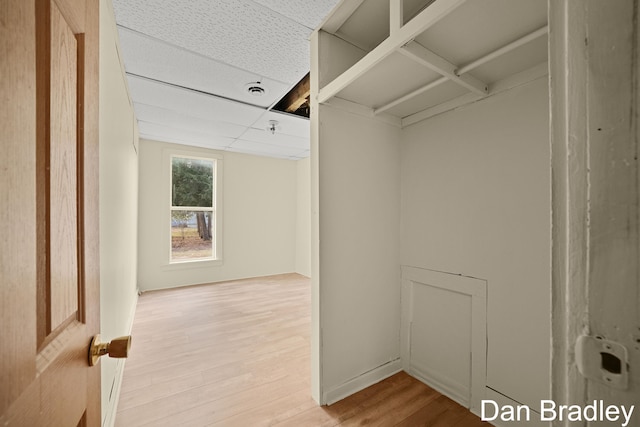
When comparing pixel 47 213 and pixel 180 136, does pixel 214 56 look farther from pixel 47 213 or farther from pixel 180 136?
pixel 180 136

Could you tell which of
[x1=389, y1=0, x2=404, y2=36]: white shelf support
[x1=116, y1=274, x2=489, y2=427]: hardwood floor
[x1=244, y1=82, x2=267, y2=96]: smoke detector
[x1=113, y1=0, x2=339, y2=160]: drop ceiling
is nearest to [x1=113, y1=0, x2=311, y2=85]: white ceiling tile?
[x1=113, y1=0, x2=339, y2=160]: drop ceiling

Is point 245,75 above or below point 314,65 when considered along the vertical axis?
above

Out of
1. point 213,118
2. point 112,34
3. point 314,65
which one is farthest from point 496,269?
point 213,118

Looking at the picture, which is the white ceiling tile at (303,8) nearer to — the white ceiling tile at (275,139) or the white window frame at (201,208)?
the white ceiling tile at (275,139)

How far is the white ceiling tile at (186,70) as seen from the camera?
1.81 m

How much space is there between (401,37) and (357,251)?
4.15 feet

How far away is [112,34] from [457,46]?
1895 mm

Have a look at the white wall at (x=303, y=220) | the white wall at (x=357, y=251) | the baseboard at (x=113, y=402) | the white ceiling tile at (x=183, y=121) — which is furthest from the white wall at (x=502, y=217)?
the white wall at (x=303, y=220)

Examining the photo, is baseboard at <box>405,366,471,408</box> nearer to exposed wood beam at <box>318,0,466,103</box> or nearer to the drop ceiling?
exposed wood beam at <box>318,0,466,103</box>

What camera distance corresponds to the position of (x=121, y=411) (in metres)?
1.60

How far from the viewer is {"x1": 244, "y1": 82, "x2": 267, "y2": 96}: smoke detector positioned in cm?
234

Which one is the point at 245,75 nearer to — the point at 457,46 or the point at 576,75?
the point at 457,46

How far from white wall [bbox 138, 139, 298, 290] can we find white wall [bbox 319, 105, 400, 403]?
354 centimetres

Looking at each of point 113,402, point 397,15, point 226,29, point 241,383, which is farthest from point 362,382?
point 226,29
